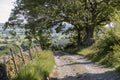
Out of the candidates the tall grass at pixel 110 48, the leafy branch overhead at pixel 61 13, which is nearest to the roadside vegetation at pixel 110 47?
the tall grass at pixel 110 48

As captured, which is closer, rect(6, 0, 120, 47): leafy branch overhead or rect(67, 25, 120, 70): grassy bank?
rect(67, 25, 120, 70): grassy bank

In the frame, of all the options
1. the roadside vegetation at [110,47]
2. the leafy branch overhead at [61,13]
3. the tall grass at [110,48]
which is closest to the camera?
the roadside vegetation at [110,47]

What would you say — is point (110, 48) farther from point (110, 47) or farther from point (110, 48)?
point (110, 47)

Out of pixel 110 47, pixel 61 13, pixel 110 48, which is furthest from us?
pixel 61 13

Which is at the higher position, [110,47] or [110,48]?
[110,47]

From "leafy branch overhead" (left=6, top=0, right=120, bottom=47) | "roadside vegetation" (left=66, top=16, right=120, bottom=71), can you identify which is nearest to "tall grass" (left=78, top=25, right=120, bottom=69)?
"roadside vegetation" (left=66, top=16, right=120, bottom=71)

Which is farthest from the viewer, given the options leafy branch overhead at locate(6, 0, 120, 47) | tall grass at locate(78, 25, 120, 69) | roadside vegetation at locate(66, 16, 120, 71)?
leafy branch overhead at locate(6, 0, 120, 47)

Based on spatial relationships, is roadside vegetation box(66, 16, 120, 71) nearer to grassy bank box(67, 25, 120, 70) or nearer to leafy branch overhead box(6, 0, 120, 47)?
grassy bank box(67, 25, 120, 70)

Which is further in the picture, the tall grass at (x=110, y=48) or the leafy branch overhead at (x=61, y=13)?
the leafy branch overhead at (x=61, y=13)

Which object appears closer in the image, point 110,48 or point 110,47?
point 110,47

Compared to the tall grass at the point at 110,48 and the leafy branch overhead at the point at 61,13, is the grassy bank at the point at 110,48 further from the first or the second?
the leafy branch overhead at the point at 61,13

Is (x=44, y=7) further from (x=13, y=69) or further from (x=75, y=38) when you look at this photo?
(x=13, y=69)

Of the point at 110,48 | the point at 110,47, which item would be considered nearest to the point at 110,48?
the point at 110,48

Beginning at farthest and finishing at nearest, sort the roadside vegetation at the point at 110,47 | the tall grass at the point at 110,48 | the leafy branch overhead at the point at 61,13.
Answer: the leafy branch overhead at the point at 61,13
the tall grass at the point at 110,48
the roadside vegetation at the point at 110,47
